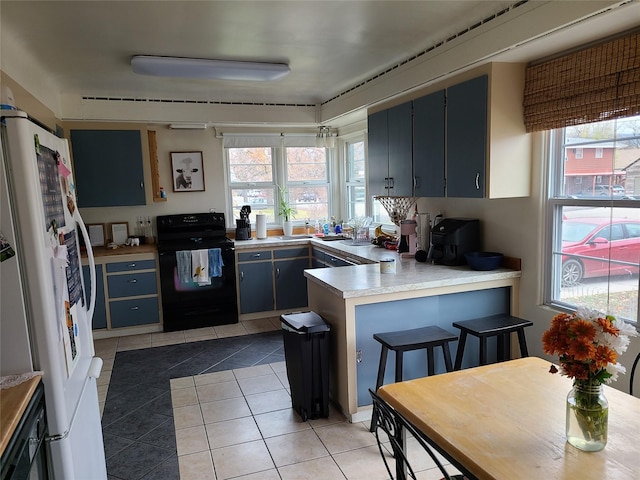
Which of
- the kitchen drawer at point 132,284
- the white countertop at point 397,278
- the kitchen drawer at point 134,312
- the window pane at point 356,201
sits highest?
the window pane at point 356,201

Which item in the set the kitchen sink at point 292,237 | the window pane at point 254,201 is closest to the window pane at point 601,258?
the kitchen sink at point 292,237

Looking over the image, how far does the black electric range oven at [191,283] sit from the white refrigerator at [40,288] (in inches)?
117

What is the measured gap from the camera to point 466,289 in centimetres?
302

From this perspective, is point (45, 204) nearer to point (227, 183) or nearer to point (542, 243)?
point (542, 243)

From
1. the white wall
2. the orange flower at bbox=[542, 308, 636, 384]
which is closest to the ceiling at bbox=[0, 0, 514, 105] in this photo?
the white wall

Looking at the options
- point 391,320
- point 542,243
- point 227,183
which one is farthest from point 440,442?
point 227,183

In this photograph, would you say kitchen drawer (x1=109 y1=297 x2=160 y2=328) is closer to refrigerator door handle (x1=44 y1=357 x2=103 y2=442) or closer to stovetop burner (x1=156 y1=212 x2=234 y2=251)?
stovetop burner (x1=156 y1=212 x2=234 y2=251)

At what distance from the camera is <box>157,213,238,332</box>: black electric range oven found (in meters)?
4.73

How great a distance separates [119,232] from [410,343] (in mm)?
3817

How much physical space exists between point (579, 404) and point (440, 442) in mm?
417

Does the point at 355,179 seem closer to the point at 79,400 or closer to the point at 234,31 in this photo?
the point at 234,31

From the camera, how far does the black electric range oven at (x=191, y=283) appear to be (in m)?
4.73

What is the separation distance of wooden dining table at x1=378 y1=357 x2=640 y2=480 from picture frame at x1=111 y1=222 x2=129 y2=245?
417cm

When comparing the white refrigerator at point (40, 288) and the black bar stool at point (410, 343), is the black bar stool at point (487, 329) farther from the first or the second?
the white refrigerator at point (40, 288)
